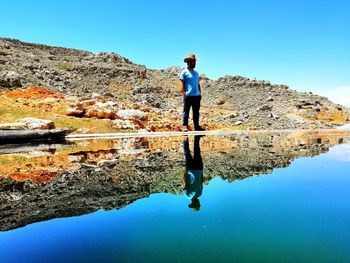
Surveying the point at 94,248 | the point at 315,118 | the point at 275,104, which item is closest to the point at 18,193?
the point at 94,248

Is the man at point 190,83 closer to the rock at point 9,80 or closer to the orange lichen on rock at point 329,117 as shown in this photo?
the rock at point 9,80

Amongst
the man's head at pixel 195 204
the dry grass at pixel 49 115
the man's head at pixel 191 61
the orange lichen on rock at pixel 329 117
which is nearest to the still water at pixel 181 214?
the man's head at pixel 195 204

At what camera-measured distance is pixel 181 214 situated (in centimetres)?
265

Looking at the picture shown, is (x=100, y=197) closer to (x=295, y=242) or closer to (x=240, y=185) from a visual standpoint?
(x=240, y=185)

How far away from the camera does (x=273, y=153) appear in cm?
622

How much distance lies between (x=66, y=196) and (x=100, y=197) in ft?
1.08

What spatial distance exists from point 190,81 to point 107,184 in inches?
348

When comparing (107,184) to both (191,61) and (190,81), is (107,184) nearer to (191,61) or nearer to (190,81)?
(190,81)

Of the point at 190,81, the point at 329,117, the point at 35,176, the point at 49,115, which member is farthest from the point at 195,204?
the point at 329,117

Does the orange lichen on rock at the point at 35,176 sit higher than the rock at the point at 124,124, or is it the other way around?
the rock at the point at 124,124

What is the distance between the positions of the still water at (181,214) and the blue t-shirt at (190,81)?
7.72 metres

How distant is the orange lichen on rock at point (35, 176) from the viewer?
441 cm

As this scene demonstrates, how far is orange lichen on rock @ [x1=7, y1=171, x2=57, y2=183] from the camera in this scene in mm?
4406

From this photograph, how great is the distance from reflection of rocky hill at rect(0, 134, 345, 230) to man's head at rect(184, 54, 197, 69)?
688cm
